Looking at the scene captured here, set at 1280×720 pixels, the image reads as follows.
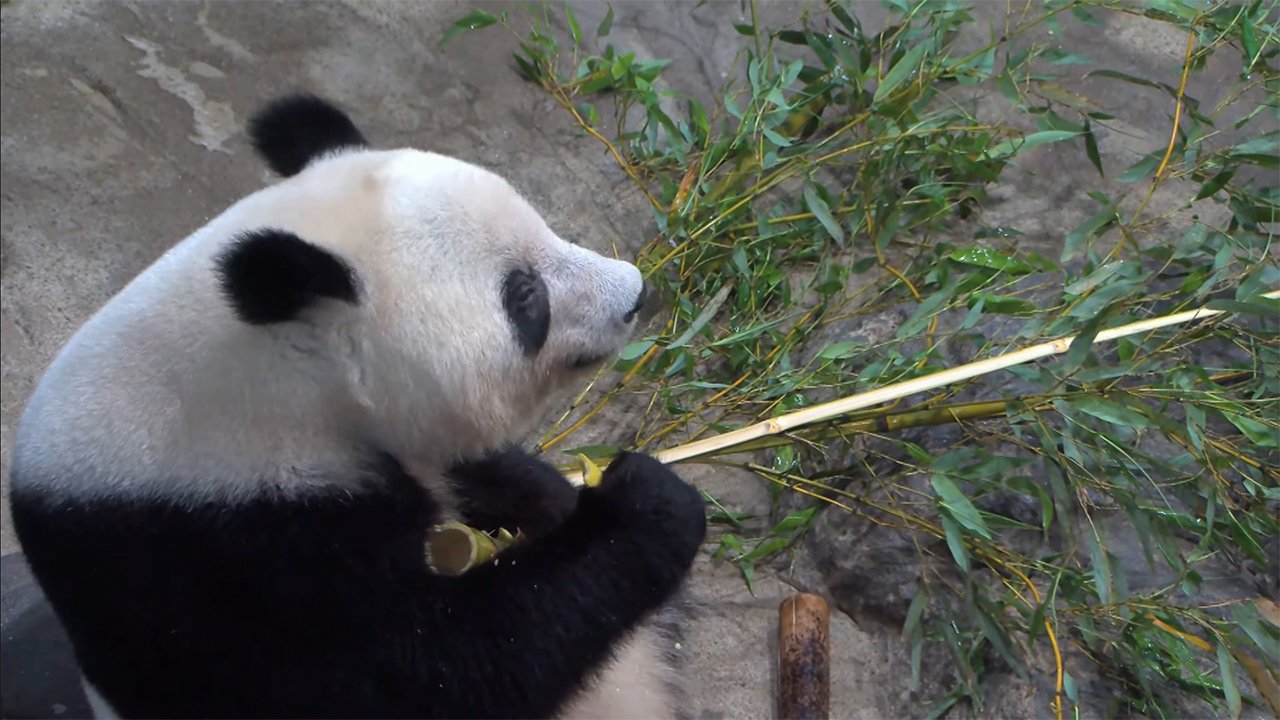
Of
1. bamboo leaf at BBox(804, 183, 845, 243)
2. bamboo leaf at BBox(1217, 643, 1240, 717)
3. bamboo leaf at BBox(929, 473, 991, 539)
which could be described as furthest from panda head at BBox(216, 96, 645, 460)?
bamboo leaf at BBox(1217, 643, 1240, 717)

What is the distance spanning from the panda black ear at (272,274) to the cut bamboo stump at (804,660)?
53.6 inches

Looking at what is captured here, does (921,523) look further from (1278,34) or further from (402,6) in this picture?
(402,6)

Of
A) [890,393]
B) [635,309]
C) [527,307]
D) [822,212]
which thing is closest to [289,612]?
[527,307]

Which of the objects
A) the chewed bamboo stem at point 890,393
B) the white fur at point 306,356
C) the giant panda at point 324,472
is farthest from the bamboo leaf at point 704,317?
the white fur at point 306,356

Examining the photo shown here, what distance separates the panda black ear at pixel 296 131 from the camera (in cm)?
181

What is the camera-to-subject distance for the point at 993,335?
2.55 m

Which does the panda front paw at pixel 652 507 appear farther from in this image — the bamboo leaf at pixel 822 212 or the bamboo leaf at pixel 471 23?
the bamboo leaf at pixel 471 23

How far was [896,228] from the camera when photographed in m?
2.81

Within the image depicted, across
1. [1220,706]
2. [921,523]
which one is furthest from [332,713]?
[1220,706]

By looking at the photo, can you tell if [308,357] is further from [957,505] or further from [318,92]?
[318,92]

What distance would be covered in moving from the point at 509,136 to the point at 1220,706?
8.68ft

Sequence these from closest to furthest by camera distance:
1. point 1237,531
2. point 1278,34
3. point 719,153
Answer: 1. point 1237,531
2. point 1278,34
3. point 719,153

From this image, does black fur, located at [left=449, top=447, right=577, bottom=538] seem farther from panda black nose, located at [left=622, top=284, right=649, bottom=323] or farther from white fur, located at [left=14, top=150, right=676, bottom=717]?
panda black nose, located at [left=622, top=284, right=649, bottom=323]

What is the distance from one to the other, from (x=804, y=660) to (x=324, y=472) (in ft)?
3.96
